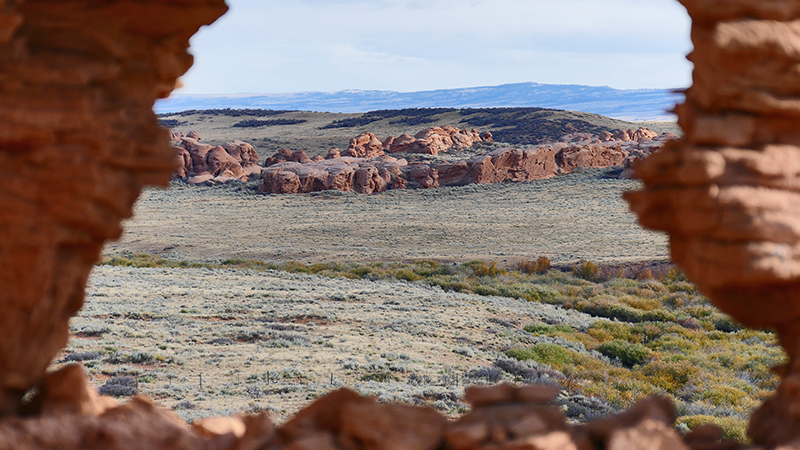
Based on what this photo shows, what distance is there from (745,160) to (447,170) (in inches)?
2539

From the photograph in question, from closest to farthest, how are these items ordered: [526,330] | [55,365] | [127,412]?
[127,412] → [55,365] → [526,330]

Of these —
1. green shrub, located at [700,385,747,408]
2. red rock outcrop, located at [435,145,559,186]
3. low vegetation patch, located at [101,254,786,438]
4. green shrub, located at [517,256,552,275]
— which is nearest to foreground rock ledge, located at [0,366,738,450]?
low vegetation patch, located at [101,254,786,438]

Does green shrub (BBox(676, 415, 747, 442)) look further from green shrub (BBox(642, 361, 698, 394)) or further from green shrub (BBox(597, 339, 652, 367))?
green shrub (BBox(597, 339, 652, 367))

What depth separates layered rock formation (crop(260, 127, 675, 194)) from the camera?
6700 cm

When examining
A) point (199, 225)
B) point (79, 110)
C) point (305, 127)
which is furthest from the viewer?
point (305, 127)

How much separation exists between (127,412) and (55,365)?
Answer: 8835mm

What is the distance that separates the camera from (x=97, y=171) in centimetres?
577

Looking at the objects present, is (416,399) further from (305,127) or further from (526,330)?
(305,127)

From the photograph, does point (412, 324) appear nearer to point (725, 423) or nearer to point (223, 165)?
point (725, 423)

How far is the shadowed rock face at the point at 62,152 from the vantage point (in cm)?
567

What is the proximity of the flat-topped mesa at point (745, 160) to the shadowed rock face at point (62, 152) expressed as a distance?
478 cm

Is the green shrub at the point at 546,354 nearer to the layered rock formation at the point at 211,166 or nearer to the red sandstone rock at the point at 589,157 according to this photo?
the red sandstone rock at the point at 589,157

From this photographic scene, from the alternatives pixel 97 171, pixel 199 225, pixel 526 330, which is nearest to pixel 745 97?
pixel 97 171

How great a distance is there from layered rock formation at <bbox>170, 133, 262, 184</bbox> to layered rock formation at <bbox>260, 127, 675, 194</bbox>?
767 centimetres
